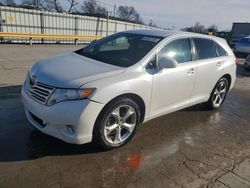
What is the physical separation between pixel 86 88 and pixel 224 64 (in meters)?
3.53

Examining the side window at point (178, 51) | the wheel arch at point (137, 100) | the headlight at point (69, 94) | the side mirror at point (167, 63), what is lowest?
the wheel arch at point (137, 100)

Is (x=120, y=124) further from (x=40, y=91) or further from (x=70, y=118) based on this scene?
(x=40, y=91)

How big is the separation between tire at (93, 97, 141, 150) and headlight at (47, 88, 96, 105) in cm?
32

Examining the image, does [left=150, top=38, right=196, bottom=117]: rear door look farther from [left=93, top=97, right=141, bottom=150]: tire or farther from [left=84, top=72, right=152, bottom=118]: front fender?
[left=93, top=97, right=141, bottom=150]: tire

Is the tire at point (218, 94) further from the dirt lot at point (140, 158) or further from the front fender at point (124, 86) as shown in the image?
the front fender at point (124, 86)

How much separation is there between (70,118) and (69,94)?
11.6 inches

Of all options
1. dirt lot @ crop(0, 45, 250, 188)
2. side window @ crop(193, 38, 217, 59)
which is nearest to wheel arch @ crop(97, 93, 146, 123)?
dirt lot @ crop(0, 45, 250, 188)

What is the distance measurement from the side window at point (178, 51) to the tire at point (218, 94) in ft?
4.18

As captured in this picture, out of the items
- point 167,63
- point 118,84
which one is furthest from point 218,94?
point 118,84

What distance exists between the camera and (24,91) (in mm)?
3912

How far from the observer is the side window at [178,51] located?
4.38 metres

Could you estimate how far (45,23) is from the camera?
2027cm

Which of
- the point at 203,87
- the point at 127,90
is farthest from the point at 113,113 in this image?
the point at 203,87

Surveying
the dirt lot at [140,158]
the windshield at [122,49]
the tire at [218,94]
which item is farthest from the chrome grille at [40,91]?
the tire at [218,94]
